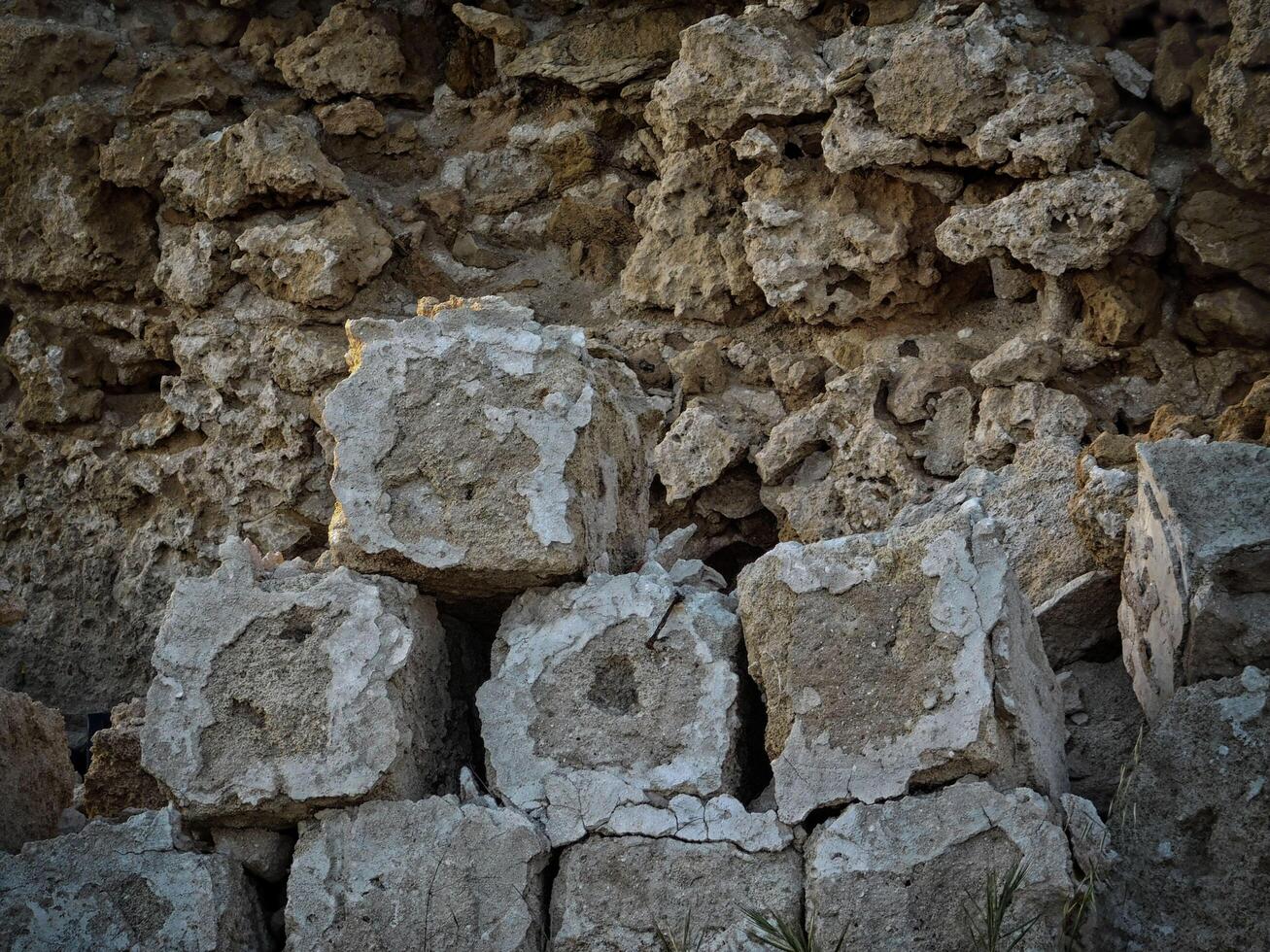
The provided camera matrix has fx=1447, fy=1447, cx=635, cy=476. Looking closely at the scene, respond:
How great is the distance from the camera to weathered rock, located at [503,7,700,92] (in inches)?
254

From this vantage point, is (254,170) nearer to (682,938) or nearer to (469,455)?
(469,455)

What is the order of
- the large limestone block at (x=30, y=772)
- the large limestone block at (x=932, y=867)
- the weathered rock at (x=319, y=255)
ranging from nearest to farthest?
the large limestone block at (x=932, y=867)
the large limestone block at (x=30, y=772)
the weathered rock at (x=319, y=255)

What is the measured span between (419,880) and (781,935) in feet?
2.12

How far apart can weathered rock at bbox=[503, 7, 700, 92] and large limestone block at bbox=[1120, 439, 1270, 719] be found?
4.12 m

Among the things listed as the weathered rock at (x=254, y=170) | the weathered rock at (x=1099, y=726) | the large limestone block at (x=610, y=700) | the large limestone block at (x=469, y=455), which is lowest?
the weathered rock at (x=1099, y=726)

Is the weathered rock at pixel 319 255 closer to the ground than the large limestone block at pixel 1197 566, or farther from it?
farther from it

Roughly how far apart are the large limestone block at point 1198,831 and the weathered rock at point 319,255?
464 cm

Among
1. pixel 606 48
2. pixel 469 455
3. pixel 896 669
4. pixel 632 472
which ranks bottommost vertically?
pixel 896 669

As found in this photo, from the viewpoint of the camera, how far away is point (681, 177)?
6.17 metres

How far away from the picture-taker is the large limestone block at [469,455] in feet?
9.08

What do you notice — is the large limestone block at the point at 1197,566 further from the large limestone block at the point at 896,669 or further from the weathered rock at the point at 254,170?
the weathered rock at the point at 254,170

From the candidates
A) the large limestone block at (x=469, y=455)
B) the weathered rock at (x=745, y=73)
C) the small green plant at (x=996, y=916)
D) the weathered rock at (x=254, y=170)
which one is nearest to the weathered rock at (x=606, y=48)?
the weathered rock at (x=745, y=73)

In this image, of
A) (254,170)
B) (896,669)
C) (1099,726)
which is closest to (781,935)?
(896,669)

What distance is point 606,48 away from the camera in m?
6.61
